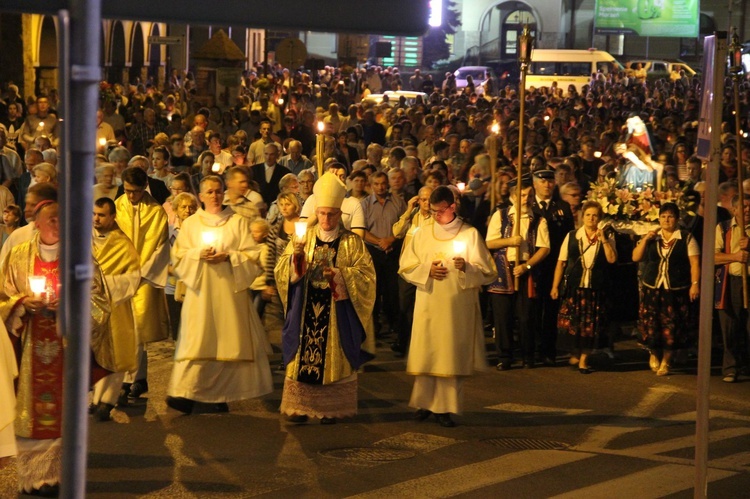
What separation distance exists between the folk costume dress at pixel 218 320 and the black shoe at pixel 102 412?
49 centimetres

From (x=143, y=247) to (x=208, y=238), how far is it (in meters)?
0.77

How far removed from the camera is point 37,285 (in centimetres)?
730

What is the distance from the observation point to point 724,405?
10797mm

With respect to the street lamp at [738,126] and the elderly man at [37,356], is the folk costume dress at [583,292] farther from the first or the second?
the elderly man at [37,356]

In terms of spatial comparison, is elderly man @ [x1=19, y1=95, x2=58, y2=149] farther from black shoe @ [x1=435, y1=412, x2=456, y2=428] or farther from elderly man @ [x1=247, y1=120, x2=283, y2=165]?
black shoe @ [x1=435, y1=412, x2=456, y2=428]

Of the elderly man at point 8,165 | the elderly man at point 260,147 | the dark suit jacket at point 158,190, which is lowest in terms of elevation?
the dark suit jacket at point 158,190

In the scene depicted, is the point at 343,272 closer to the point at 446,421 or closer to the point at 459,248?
the point at 459,248

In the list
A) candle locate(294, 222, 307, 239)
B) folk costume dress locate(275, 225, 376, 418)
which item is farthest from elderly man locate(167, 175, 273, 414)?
candle locate(294, 222, 307, 239)

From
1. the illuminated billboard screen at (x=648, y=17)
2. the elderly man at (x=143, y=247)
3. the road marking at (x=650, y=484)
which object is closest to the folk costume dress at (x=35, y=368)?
the elderly man at (x=143, y=247)

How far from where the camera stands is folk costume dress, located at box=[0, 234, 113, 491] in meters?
7.59

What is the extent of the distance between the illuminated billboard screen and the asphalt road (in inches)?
2136

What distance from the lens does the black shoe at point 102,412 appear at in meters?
9.65

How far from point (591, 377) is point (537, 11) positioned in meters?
64.9

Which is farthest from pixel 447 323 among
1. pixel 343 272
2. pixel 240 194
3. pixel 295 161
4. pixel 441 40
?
pixel 441 40
